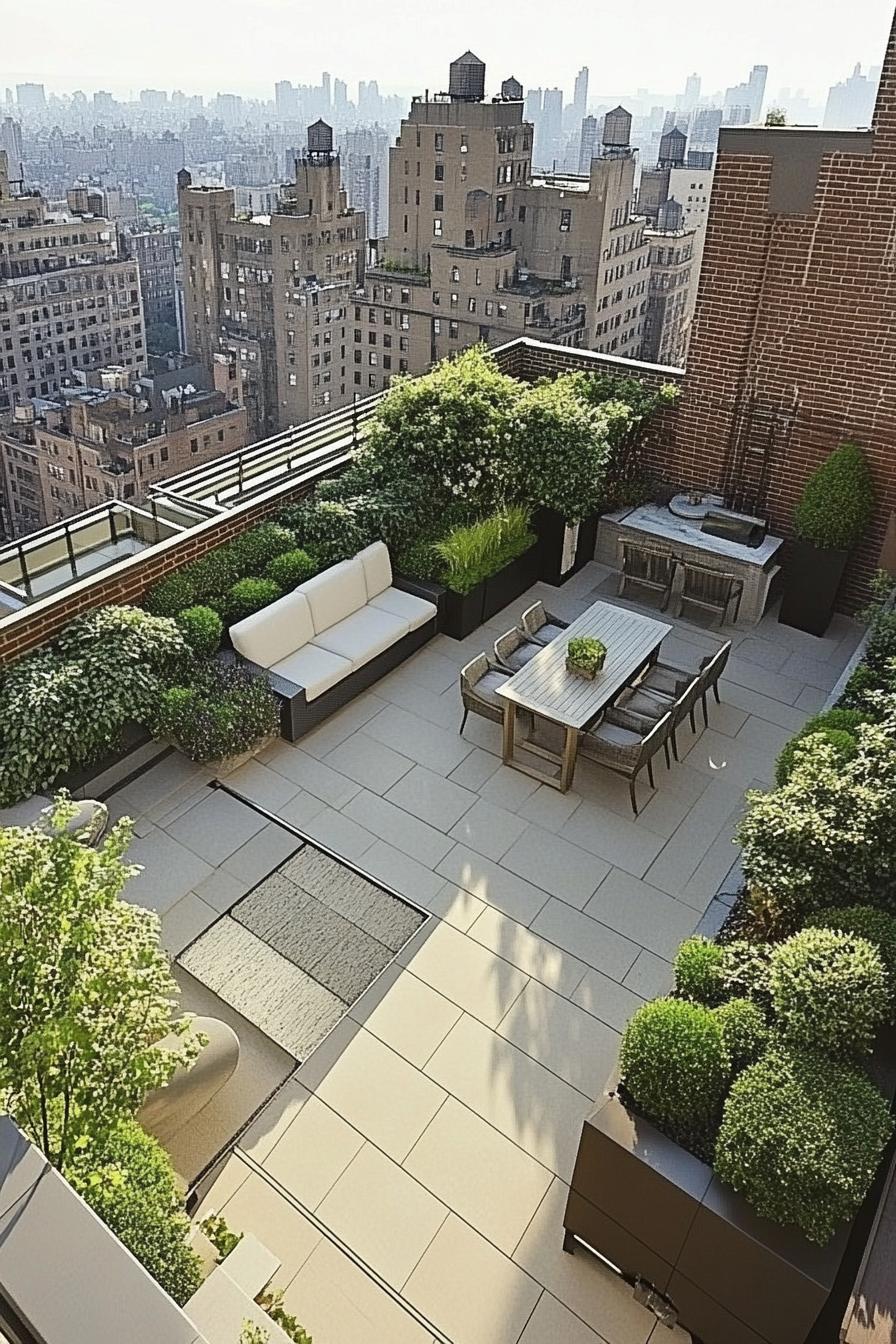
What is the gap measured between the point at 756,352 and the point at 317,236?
44206 mm

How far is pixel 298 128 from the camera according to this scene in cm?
14038

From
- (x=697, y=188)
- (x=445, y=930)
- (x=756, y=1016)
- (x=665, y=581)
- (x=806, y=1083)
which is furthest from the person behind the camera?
(x=697, y=188)

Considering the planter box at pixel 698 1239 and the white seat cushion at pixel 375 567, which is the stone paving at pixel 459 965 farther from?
the white seat cushion at pixel 375 567

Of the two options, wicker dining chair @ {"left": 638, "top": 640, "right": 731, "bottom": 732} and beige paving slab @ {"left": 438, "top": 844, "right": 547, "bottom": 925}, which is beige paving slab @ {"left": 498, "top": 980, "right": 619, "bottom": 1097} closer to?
beige paving slab @ {"left": 438, "top": 844, "right": 547, "bottom": 925}

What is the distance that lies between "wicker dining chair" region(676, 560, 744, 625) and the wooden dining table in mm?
1617

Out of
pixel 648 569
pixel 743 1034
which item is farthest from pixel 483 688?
pixel 743 1034

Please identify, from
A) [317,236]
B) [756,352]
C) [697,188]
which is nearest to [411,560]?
[756,352]

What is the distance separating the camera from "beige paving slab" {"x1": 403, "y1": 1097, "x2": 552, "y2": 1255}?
4.13 m

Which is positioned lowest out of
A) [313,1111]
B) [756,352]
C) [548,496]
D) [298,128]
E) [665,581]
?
[313,1111]

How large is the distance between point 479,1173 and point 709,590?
596 centimetres

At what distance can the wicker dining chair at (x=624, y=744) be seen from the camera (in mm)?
6141

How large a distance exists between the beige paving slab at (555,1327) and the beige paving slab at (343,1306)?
43cm

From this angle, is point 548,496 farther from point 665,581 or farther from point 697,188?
point 697,188

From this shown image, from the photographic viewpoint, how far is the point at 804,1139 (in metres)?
3.19
